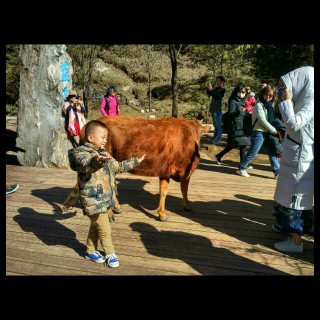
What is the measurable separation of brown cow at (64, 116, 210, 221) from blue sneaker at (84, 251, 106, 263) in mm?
968

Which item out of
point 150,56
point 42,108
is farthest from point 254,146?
point 150,56

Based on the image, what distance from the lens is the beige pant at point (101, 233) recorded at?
117 inches

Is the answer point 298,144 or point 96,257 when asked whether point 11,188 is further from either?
point 298,144

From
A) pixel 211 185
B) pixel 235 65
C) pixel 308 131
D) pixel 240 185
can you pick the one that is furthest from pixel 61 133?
pixel 235 65

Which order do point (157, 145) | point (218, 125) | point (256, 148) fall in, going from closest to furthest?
point (157, 145), point (256, 148), point (218, 125)

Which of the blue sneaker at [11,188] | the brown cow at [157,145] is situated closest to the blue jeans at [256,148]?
the brown cow at [157,145]

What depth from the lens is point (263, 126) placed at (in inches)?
237

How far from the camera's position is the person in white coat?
2967mm

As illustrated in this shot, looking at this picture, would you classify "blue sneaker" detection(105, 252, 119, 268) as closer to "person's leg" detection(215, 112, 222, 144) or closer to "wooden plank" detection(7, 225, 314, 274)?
"wooden plank" detection(7, 225, 314, 274)

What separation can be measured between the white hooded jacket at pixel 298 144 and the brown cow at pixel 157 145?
1486 mm

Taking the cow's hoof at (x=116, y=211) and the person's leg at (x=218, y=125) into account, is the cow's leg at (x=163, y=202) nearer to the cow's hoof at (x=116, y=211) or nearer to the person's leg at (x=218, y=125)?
the cow's hoof at (x=116, y=211)

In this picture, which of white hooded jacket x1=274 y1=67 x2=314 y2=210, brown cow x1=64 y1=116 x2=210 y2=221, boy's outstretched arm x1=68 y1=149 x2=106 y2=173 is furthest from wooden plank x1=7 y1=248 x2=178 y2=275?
white hooded jacket x1=274 y1=67 x2=314 y2=210

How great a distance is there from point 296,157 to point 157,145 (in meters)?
1.83
